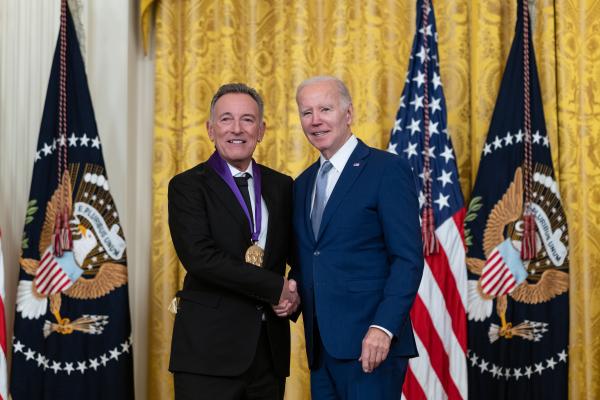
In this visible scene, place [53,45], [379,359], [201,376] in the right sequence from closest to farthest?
[379,359], [201,376], [53,45]

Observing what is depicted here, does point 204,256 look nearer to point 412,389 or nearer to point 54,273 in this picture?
point 54,273

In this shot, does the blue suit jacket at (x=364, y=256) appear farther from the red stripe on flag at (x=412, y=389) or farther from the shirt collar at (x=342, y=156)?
the red stripe on flag at (x=412, y=389)

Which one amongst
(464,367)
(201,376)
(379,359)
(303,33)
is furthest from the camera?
(303,33)

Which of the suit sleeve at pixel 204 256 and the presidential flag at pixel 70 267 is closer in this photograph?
the suit sleeve at pixel 204 256

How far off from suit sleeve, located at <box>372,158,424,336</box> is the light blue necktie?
24cm

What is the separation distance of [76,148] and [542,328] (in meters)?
2.76

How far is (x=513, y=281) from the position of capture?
4.32 m

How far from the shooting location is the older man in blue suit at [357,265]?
256cm

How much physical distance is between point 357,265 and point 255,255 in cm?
42

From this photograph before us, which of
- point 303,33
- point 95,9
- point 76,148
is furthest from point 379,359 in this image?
point 95,9

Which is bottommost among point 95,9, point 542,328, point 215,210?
point 542,328

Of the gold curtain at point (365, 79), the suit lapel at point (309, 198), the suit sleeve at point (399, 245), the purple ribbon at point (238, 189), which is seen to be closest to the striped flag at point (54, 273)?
the gold curtain at point (365, 79)

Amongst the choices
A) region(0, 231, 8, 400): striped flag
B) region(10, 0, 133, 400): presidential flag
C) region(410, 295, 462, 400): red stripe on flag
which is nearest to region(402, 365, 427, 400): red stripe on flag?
region(410, 295, 462, 400): red stripe on flag

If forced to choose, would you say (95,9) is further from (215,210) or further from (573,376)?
(573,376)
